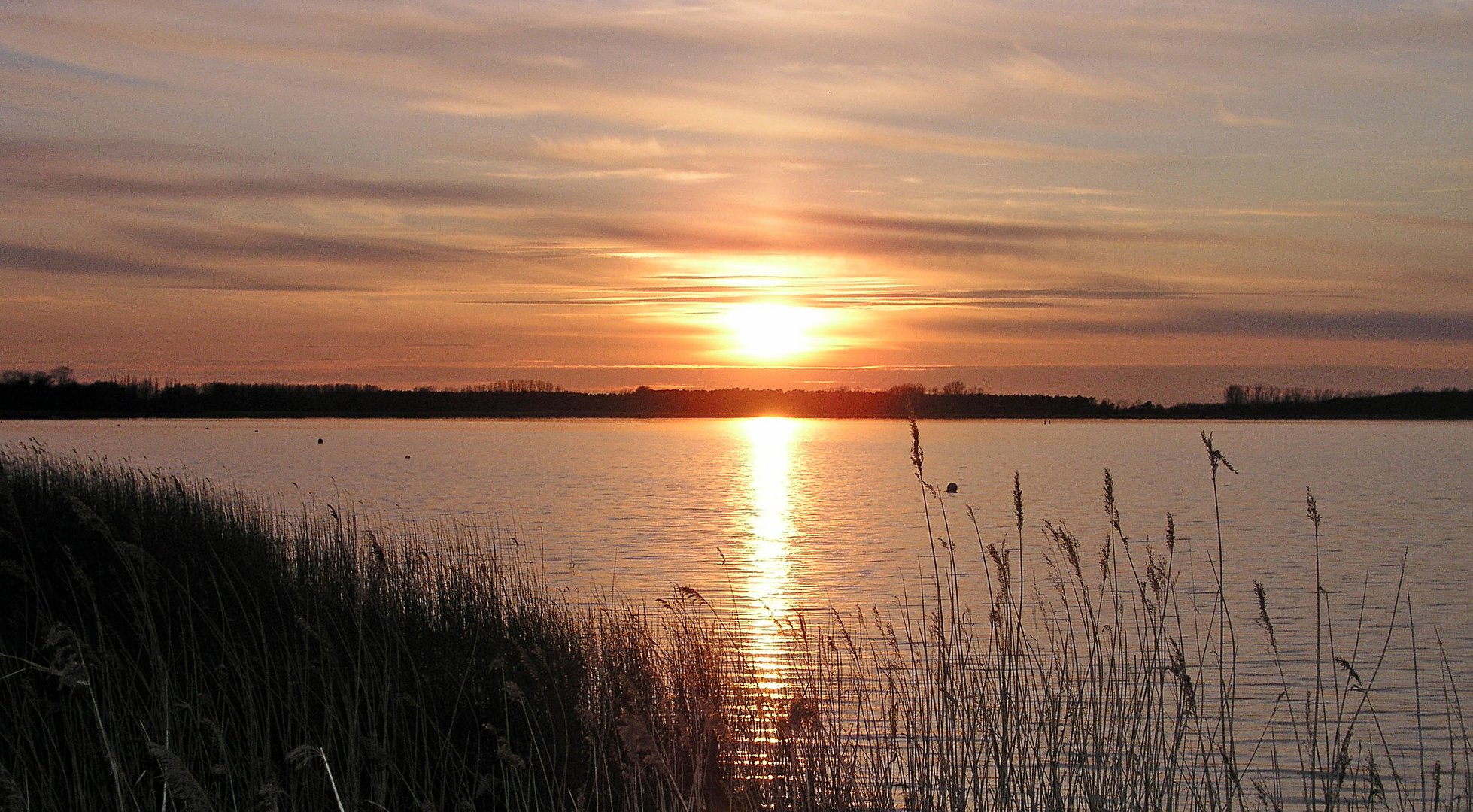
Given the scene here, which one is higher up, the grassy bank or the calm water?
the grassy bank

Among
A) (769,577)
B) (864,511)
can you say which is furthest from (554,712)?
(864,511)

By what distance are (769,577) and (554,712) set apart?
48.4ft

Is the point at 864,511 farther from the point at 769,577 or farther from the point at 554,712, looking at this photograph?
the point at 554,712

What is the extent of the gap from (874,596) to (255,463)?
48.5m

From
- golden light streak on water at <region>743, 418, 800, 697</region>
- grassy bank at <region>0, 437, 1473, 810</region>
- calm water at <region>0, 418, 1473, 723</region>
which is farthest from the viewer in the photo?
calm water at <region>0, 418, 1473, 723</region>

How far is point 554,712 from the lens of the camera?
8266mm

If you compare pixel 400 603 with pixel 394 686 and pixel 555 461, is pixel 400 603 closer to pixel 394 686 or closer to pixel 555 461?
pixel 394 686

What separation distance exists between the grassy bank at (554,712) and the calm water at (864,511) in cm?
180

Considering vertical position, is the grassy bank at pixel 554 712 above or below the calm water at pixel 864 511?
above

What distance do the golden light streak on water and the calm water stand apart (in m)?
0.11

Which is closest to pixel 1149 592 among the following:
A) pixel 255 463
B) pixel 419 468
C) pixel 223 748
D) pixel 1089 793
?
pixel 1089 793

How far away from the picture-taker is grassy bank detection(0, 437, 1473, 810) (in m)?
5.96

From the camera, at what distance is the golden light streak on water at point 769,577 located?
1252 centimetres

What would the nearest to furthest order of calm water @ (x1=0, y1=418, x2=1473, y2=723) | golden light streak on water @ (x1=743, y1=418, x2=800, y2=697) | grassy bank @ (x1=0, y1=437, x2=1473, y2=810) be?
grassy bank @ (x1=0, y1=437, x2=1473, y2=810)
golden light streak on water @ (x1=743, y1=418, x2=800, y2=697)
calm water @ (x1=0, y1=418, x2=1473, y2=723)
